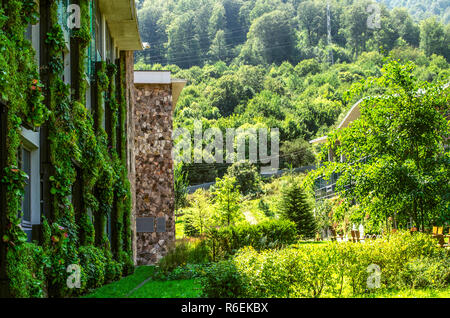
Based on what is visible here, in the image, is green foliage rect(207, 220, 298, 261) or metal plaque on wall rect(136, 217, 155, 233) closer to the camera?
green foliage rect(207, 220, 298, 261)

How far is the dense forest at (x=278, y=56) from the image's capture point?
69000mm

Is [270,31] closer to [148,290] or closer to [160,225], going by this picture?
[160,225]

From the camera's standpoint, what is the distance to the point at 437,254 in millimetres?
10781

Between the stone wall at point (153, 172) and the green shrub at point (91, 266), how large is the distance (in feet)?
35.2

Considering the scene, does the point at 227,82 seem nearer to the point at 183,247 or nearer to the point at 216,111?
the point at 216,111

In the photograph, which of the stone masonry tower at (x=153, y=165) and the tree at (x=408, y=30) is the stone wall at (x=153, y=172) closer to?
the stone masonry tower at (x=153, y=165)

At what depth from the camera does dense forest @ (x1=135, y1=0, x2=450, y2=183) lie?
→ 226 feet

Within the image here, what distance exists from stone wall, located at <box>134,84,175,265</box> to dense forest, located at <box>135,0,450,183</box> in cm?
3452

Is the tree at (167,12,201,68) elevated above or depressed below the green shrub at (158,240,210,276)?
above

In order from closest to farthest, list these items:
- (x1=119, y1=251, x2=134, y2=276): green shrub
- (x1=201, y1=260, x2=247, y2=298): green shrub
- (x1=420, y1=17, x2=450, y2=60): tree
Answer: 1. (x1=201, y1=260, x2=247, y2=298): green shrub
2. (x1=119, y1=251, x2=134, y2=276): green shrub
3. (x1=420, y1=17, x2=450, y2=60): tree

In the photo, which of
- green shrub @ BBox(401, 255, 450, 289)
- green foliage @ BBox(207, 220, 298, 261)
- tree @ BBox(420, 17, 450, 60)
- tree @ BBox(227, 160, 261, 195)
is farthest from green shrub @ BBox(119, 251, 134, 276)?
tree @ BBox(420, 17, 450, 60)

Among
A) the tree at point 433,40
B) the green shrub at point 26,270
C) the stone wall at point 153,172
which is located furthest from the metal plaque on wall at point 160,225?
the tree at point 433,40

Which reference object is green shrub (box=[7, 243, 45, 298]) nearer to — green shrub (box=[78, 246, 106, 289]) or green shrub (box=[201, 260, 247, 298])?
green shrub (box=[78, 246, 106, 289])

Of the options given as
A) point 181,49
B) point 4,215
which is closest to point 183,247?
point 4,215
